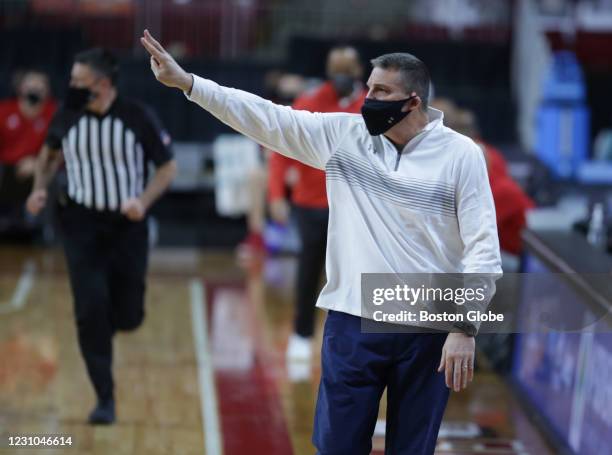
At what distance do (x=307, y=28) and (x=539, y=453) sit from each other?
9.18 metres

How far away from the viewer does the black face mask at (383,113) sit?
389 centimetres

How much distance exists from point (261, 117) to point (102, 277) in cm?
223

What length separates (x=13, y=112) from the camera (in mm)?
10883

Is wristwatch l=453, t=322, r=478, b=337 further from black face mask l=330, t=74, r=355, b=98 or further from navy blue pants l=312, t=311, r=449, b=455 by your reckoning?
black face mask l=330, t=74, r=355, b=98

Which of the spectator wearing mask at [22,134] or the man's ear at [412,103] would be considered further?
the spectator wearing mask at [22,134]

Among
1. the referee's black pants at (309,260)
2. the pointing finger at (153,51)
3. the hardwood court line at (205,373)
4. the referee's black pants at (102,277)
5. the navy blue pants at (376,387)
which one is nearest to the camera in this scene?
the pointing finger at (153,51)

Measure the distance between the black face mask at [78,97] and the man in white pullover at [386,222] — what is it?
6.52ft

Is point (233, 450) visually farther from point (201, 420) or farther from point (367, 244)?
point (367, 244)

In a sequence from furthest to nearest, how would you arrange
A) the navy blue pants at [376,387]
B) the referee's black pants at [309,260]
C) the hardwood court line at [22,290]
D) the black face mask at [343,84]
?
the hardwood court line at [22,290] < the referee's black pants at [309,260] < the black face mask at [343,84] < the navy blue pants at [376,387]

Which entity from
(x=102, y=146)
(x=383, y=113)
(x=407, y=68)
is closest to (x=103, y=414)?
(x=102, y=146)

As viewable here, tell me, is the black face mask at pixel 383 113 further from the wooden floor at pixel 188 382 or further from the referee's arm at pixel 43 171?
the referee's arm at pixel 43 171

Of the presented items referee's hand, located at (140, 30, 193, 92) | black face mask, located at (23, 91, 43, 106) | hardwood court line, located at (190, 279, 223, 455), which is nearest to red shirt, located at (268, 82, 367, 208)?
hardwood court line, located at (190, 279, 223, 455)

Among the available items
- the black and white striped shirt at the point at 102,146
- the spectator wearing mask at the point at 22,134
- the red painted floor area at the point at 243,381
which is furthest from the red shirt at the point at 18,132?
the black and white striped shirt at the point at 102,146

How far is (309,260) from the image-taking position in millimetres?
7422
